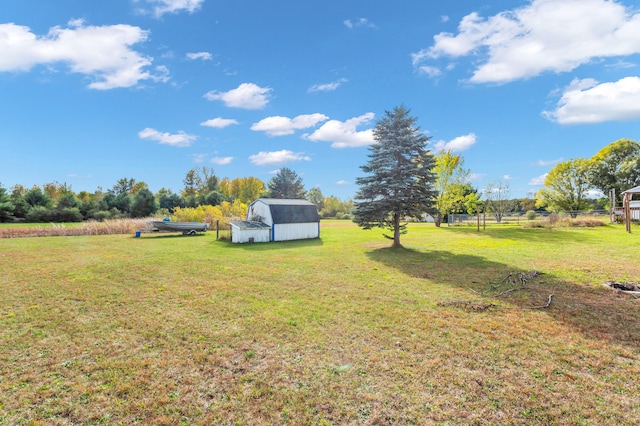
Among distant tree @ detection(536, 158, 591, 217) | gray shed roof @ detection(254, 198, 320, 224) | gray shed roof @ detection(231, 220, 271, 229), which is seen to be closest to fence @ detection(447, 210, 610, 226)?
distant tree @ detection(536, 158, 591, 217)

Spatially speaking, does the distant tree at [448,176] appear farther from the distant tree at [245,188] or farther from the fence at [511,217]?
the distant tree at [245,188]

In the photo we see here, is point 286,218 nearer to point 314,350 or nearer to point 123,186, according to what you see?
point 314,350

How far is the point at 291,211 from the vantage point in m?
20.2

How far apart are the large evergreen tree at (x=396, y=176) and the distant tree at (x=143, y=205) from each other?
33.7 metres

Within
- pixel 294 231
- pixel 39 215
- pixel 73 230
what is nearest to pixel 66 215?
pixel 39 215

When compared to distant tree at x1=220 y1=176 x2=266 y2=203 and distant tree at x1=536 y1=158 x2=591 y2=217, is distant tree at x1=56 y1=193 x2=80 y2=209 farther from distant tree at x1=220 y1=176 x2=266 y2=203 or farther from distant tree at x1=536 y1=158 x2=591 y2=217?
distant tree at x1=536 y1=158 x2=591 y2=217

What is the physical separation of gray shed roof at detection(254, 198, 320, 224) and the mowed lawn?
10797mm

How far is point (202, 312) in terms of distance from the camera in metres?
5.76

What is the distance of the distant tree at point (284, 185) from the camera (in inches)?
2103

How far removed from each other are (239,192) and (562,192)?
174 ft

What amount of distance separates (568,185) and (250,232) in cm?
4297

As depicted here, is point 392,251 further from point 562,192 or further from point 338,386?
point 562,192

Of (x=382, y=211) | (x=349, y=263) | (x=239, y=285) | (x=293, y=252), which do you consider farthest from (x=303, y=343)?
(x=382, y=211)

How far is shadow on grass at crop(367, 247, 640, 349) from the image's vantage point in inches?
197
